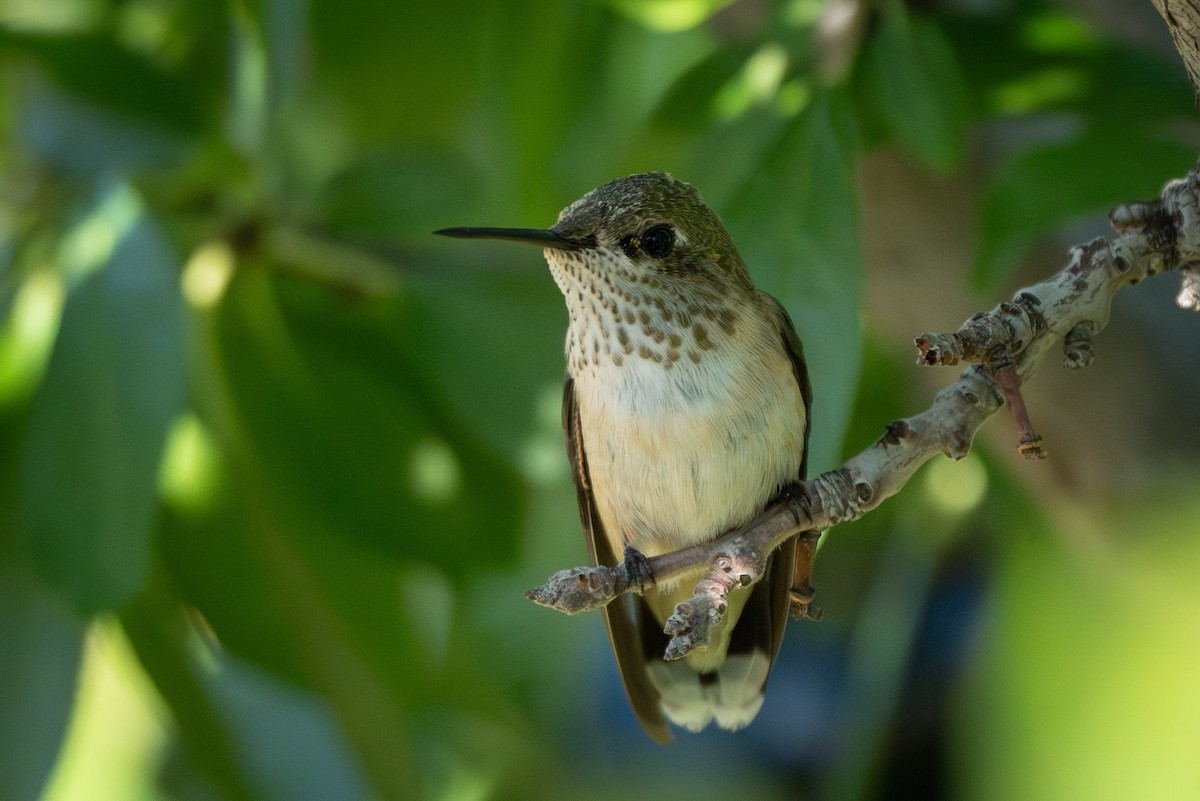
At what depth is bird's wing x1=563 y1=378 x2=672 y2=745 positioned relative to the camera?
152cm

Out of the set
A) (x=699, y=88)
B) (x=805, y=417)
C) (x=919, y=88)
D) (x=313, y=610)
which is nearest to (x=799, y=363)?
(x=805, y=417)

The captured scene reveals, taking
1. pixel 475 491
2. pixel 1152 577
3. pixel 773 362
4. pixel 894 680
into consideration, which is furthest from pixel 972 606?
pixel 773 362

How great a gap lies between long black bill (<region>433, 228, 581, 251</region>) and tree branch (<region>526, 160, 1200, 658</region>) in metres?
0.26

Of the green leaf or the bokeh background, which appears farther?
the green leaf

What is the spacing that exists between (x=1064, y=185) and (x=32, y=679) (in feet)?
6.12

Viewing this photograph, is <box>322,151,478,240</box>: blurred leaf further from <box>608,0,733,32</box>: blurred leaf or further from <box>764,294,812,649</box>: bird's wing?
<box>764,294,812,649</box>: bird's wing

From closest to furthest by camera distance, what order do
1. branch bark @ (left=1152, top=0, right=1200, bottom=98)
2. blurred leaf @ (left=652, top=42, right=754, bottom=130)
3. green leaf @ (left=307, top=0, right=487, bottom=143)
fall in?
branch bark @ (left=1152, top=0, right=1200, bottom=98), blurred leaf @ (left=652, top=42, right=754, bottom=130), green leaf @ (left=307, top=0, right=487, bottom=143)

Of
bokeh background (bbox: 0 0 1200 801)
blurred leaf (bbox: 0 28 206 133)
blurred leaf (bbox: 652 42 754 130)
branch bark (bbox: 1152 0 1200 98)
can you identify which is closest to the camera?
branch bark (bbox: 1152 0 1200 98)

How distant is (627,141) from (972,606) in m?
1.75

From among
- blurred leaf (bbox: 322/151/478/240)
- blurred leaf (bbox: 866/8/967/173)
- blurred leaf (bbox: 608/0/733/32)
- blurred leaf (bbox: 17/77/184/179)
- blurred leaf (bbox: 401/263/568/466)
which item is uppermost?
blurred leaf (bbox: 17/77/184/179)

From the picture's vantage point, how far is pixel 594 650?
3.08m

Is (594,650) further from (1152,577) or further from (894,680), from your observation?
(1152,577)

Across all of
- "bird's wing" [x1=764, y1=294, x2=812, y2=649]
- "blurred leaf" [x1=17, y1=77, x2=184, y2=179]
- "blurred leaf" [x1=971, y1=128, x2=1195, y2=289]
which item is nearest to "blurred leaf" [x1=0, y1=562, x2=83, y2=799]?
"blurred leaf" [x1=17, y1=77, x2=184, y2=179]

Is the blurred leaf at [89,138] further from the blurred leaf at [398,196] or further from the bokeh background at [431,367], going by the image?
the blurred leaf at [398,196]
